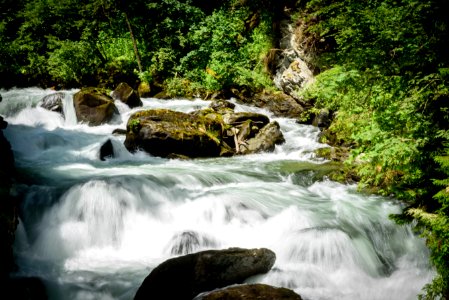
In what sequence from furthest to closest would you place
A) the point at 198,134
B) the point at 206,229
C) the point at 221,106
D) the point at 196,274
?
the point at 221,106 → the point at 198,134 → the point at 206,229 → the point at 196,274

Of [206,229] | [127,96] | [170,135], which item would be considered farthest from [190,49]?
[206,229]

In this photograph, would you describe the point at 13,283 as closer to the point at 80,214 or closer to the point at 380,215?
the point at 80,214

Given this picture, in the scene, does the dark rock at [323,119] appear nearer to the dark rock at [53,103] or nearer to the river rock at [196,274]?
the river rock at [196,274]

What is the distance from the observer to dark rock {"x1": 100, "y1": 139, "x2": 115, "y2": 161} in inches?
396

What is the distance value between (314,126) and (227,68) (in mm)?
5957

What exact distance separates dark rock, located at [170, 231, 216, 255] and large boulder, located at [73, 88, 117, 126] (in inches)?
338

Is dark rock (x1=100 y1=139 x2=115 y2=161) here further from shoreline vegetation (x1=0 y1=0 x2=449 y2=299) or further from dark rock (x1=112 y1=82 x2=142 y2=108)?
shoreline vegetation (x1=0 y1=0 x2=449 y2=299)

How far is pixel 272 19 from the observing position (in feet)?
52.2

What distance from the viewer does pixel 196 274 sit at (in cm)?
431

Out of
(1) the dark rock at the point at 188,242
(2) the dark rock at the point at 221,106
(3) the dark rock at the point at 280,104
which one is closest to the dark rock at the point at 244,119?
(2) the dark rock at the point at 221,106

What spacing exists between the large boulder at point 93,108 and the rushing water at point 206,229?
4257mm

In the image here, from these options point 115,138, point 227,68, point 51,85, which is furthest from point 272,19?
point 51,85

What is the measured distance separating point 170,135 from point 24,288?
6.43 meters

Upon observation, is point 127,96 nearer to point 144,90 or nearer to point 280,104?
point 144,90
